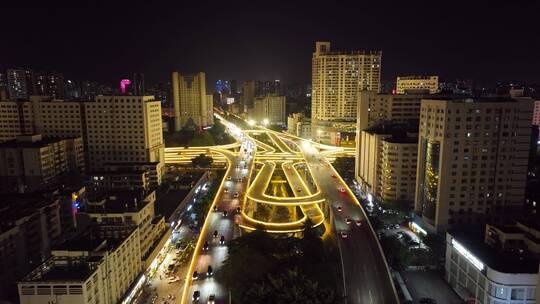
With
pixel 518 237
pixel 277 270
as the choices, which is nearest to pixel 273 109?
pixel 277 270

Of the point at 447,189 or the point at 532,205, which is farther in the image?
the point at 532,205

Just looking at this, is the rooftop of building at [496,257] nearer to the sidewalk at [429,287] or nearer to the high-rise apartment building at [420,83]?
the sidewalk at [429,287]

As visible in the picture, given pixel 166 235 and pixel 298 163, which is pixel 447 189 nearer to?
pixel 166 235

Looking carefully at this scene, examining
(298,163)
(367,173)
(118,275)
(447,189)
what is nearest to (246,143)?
(298,163)

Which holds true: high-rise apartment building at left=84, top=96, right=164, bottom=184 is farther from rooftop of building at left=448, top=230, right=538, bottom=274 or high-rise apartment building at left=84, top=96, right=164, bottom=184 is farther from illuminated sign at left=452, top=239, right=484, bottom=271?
rooftop of building at left=448, top=230, right=538, bottom=274

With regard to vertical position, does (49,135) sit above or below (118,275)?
above

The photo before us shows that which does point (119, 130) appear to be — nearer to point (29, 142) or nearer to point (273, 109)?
point (29, 142)

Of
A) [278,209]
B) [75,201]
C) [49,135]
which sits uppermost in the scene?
[49,135]

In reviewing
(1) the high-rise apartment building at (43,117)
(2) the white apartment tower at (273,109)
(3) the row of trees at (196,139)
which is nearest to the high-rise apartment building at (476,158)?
(1) the high-rise apartment building at (43,117)
